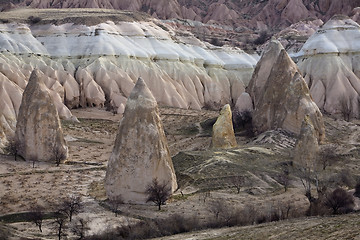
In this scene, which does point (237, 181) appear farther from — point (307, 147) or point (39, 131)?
point (39, 131)

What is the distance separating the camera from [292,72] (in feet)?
120

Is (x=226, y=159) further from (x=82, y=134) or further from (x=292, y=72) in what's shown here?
(x=82, y=134)

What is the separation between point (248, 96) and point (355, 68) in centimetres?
2538

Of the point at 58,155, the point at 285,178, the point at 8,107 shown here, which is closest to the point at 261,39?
the point at 8,107

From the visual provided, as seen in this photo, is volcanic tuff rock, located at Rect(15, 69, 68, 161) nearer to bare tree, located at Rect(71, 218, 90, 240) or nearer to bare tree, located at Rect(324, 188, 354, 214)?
bare tree, located at Rect(71, 218, 90, 240)

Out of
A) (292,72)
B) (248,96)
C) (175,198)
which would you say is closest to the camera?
(175,198)

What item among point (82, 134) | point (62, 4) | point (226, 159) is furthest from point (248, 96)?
point (62, 4)

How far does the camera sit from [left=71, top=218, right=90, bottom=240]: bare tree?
66.0 feet

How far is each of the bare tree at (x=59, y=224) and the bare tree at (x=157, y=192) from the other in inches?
130

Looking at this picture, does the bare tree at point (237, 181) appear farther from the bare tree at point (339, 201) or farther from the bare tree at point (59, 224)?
the bare tree at point (59, 224)

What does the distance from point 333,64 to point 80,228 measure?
45.8m

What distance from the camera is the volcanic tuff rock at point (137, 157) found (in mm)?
23219

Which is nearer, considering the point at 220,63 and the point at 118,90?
the point at 118,90

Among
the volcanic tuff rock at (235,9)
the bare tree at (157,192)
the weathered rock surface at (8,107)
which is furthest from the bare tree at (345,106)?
the volcanic tuff rock at (235,9)
